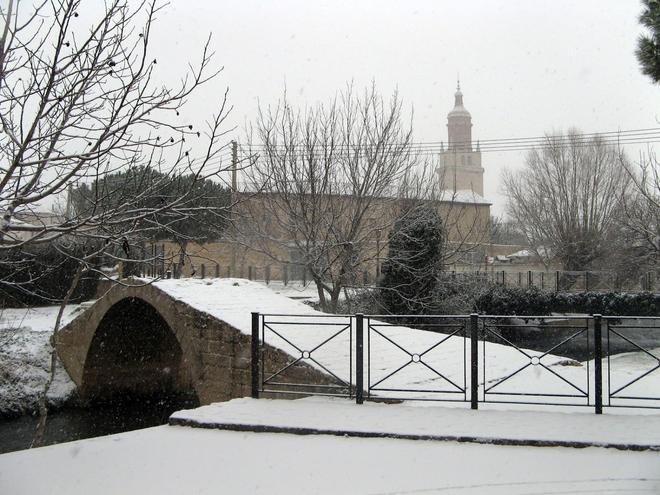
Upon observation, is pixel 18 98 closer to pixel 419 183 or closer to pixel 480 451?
pixel 480 451

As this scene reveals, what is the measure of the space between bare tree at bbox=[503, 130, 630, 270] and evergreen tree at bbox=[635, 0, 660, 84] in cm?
2119

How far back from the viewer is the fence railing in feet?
20.8

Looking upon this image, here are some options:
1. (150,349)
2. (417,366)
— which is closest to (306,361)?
(417,366)

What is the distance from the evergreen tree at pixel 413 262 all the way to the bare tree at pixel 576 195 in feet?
43.3

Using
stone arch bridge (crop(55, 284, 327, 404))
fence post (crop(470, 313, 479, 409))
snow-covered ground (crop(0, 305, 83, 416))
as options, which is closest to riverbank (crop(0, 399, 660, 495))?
fence post (crop(470, 313, 479, 409))

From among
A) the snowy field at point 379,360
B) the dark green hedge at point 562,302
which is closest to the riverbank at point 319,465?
the snowy field at point 379,360

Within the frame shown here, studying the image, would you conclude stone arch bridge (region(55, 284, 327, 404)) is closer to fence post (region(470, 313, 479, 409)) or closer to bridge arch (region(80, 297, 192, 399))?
bridge arch (region(80, 297, 192, 399))

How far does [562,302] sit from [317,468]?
17860mm

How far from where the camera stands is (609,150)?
26172 millimetres

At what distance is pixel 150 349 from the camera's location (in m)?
17.0

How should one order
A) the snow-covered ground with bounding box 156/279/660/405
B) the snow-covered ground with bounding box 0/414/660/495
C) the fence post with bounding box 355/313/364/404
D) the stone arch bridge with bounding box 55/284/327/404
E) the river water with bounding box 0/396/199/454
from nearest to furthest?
the snow-covered ground with bounding box 0/414/660/495 → the fence post with bounding box 355/313/364/404 → the snow-covered ground with bounding box 156/279/660/405 → the stone arch bridge with bounding box 55/284/327/404 → the river water with bounding box 0/396/199/454

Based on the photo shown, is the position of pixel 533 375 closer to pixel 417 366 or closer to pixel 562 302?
pixel 417 366

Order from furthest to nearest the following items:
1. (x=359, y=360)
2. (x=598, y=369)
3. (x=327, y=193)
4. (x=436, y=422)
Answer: (x=327, y=193) < (x=359, y=360) < (x=598, y=369) < (x=436, y=422)

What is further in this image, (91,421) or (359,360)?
(91,421)
